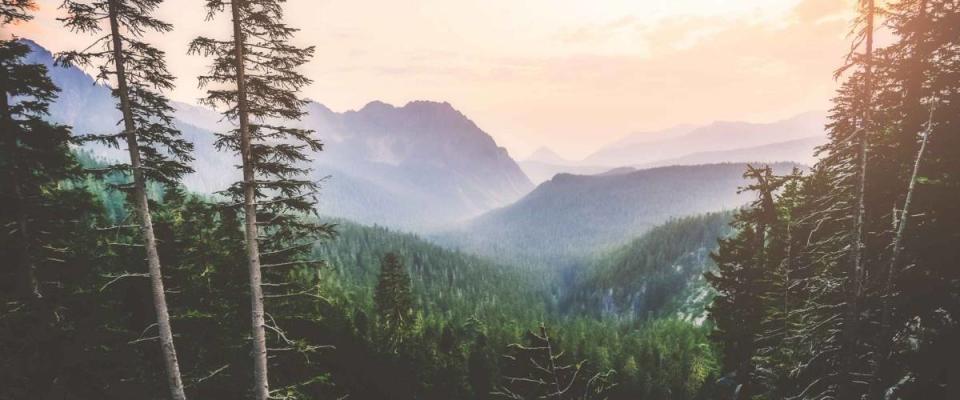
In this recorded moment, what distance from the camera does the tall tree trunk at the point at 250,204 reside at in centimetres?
1130

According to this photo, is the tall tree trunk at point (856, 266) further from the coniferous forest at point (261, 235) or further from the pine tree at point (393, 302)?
the pine tree at point (393, 302)

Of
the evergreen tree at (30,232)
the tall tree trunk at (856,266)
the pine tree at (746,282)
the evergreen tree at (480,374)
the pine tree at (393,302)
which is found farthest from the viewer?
the evergreen tree at (480,374)

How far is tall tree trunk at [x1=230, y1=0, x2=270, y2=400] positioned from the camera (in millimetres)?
11297

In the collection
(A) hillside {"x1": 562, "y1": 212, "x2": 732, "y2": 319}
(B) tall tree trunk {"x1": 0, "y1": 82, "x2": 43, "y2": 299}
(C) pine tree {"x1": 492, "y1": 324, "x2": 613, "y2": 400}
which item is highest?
(B) tall tree trunk {"x1": 0, "y1": 82, "x2": 43, "y2": 299}

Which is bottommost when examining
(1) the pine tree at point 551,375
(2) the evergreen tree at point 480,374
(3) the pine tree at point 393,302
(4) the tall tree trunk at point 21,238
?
(2) the evergreen tree at point 480,374

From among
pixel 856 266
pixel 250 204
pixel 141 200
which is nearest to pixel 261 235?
pixel 250 204

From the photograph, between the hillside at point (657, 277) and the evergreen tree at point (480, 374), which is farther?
the hillside at point (657, 277)

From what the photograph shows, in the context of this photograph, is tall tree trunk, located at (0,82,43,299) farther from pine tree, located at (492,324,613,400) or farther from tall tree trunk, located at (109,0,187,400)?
pine tree, located at (492,324,613,400)

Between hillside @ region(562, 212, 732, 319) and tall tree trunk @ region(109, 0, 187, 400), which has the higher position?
tall tree trunk @ region(109, 0, 187, 400)

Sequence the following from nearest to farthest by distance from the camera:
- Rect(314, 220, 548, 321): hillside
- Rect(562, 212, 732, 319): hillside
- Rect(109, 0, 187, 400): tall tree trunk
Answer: Rect(109, 0, 187, 400): tall tree trunk < Rect(314, 220, 548, 321): hillside < Rect(562, 212, 732, 319): hillside

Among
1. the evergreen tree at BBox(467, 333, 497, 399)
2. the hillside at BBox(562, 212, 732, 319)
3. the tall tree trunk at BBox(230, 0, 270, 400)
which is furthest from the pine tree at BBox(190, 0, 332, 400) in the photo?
the hillside at BBox(562, 212, 732, 319)

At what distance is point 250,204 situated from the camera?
466 inches

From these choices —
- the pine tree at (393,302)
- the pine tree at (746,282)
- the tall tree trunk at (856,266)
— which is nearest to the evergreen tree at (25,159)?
the tall tree trunk at (856,266)

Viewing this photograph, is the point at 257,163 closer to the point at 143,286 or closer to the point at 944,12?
the point at 143,286
